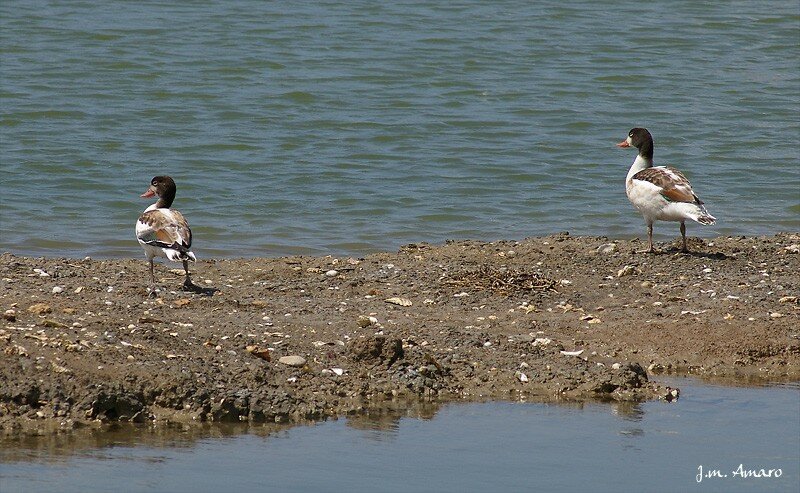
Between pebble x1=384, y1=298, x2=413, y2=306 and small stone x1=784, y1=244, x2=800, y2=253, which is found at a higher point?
small stone x1=784, y1=244, x2=800, y2=253

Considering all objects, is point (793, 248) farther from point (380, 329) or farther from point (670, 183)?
point (380, 329)

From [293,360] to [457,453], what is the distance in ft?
6.11

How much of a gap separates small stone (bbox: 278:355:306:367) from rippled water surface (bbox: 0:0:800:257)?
5836 mm

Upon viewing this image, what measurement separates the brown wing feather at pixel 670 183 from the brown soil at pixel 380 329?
60 cm

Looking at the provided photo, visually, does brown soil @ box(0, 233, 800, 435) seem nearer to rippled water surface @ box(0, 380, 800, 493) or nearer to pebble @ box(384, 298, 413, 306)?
pebble @ box(384, 298, 413, 306)

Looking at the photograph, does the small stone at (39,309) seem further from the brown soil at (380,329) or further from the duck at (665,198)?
the duck at (665,198)

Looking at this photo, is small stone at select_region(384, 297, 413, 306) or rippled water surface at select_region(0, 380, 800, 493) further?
small stone at select_region(384, 297, 413, 306)

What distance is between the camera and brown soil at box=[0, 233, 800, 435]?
829 cm

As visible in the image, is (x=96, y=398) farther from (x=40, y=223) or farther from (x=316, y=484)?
(x=40, y=223)

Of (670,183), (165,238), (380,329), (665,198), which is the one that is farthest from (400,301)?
(670,183)

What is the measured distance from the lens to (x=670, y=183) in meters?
13.6

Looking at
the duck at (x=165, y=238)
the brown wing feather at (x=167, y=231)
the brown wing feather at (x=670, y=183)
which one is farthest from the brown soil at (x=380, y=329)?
the brown wing feather at (x=670, y=183)

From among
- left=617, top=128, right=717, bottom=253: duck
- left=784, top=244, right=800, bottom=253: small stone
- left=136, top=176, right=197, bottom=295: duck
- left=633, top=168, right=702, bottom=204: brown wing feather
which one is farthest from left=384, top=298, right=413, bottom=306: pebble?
left=784, top=244, right=800, bottom=253: small stone

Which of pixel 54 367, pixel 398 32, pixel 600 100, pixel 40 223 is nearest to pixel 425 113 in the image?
pixel 600 100
